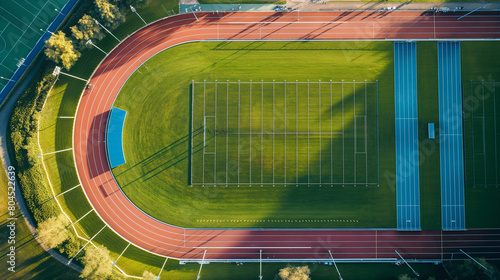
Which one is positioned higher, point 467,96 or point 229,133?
point 467,96

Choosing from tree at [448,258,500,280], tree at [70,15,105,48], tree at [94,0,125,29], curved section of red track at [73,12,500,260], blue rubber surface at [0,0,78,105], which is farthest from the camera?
blue rubber surface at [0,0,78,105]

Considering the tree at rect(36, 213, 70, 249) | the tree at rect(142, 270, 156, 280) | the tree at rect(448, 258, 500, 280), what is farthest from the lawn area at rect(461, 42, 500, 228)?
the tree at rect(36, 213, 70, 249)

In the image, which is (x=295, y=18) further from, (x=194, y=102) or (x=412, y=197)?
(x=412, y=197)

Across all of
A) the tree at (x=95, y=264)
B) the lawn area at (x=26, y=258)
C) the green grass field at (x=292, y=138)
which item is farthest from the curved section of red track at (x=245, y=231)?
the lawn area at (x=26, y=258)

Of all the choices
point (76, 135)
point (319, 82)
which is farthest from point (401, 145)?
point (76, 135)

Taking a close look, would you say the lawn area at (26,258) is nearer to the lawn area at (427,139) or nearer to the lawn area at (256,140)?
the lawn area at (256,140)

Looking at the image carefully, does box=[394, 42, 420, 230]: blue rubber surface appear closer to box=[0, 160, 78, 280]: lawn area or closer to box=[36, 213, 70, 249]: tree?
box=[36, 213, 70, 249]: tree
